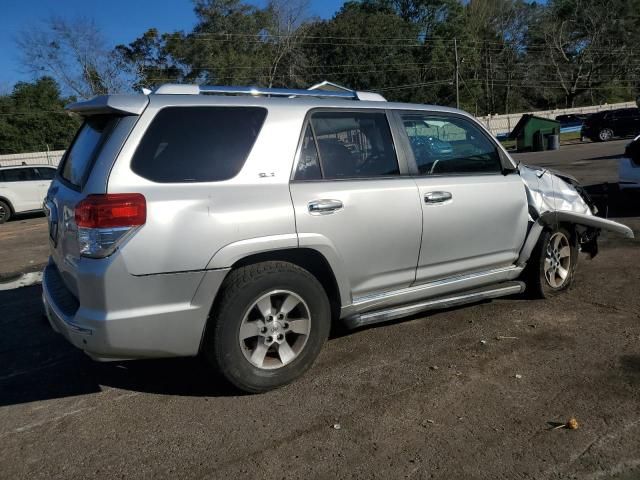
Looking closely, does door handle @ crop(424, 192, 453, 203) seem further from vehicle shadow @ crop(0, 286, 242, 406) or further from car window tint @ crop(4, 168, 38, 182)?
car window tint @ crop(4, 168, 38, 182)

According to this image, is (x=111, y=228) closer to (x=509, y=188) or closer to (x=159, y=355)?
(x=159, y=355)

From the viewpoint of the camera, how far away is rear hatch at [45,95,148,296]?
3.24 metres

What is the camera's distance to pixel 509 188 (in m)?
4.76

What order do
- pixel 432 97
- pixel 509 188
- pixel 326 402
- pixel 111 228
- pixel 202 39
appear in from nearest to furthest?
pixel 111 228 < pixel 326 402 < pixel 509 188 < pixel 202 39 < pixel 432 97

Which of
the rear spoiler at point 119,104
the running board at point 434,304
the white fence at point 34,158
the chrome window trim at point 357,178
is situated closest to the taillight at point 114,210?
the rear spoiler at point 119,104

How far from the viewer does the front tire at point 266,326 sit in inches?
135

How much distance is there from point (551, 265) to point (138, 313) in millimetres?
3747

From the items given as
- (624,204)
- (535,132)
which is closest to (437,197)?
(624,204)

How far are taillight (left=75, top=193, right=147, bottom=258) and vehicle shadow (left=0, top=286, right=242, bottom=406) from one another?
3.55 ft

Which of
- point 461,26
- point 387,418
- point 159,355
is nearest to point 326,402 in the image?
point 387,418

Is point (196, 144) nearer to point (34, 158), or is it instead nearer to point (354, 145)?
point (354, 145)

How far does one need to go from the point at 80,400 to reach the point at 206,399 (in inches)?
33.3

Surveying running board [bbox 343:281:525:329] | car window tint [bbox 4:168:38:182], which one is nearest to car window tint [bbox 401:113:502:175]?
running board [bbox 343:281:525:329]

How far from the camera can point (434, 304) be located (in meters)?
4.36
